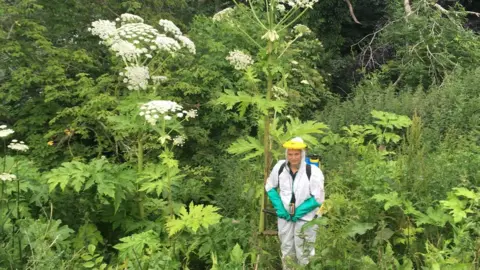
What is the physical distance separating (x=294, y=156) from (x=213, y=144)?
10.6ft

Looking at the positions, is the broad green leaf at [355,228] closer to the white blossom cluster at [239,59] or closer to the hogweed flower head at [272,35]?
the hogweed flower head at [272,35]

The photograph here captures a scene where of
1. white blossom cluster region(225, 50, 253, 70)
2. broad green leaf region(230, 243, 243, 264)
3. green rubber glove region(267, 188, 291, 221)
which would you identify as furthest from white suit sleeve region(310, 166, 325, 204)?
white blossom cluster region(225, 50, 253, 70)

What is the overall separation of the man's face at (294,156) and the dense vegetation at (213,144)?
0.70 feet

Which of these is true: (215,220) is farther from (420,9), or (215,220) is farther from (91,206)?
(420,9)

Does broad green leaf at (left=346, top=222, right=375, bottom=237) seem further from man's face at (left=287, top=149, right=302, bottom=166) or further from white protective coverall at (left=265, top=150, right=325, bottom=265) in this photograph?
man's face at (left=287, top=149, right=302, bottom=166)

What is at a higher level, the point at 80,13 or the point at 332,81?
the point at 80,13

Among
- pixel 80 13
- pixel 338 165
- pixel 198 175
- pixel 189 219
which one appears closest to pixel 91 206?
pixel 189 219

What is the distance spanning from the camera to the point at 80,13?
8281 mm

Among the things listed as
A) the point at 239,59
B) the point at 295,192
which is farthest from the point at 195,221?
the point at 239,59

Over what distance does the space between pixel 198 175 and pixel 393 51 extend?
736 centimetres

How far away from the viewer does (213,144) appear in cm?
733

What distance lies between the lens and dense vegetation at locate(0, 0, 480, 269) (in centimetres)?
409

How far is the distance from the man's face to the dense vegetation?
21 centimetres

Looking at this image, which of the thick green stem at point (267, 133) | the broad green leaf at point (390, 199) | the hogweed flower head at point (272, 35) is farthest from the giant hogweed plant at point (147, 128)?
the broad green leaf at point (390, 199)
